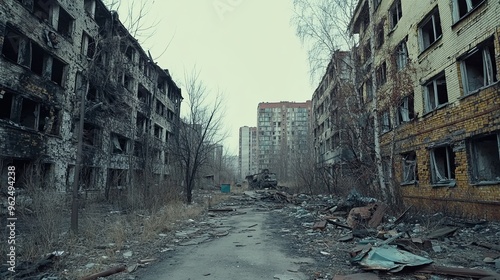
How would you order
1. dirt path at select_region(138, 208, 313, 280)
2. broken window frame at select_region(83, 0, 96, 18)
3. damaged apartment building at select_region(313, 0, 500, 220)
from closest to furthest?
dirt path at select_region(138, 208, 313, 280) < damaged apartment building at select_region(313, 0, 500, 220) < broken window frame at select_region(83, 0, 96, 18)

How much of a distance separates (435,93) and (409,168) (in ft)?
12.0

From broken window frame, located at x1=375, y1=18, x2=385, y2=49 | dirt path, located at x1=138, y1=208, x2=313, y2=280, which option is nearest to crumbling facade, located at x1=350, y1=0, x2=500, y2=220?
broken window frame, located at x1=375, y1=18, x2=385, y2=49

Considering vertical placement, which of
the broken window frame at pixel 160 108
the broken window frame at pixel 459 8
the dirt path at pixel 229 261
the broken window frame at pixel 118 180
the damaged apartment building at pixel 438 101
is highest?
the broken window frame at pixel 160 108

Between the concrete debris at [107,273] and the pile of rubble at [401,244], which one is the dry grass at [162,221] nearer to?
the concrete debris at [107,273]

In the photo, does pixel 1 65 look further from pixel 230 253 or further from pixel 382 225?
pixel 382 225

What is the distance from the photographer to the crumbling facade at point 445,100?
8547 mm

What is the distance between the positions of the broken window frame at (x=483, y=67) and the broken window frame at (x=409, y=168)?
4.18 m

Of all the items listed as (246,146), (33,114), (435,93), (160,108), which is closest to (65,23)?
(33,114)

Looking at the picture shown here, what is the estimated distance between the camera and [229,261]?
5516 mm

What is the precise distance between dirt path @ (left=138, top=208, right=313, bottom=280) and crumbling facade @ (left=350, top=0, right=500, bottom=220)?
259 inches

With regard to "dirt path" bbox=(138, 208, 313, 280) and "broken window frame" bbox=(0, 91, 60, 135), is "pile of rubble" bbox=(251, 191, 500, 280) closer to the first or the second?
"dirt path" bbox=(138, 208, 313, 280)

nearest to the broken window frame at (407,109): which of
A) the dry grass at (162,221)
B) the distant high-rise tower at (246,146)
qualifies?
the dry grass at (162,221)

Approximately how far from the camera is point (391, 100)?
12.4 m

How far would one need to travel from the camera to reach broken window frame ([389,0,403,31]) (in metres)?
14.7
